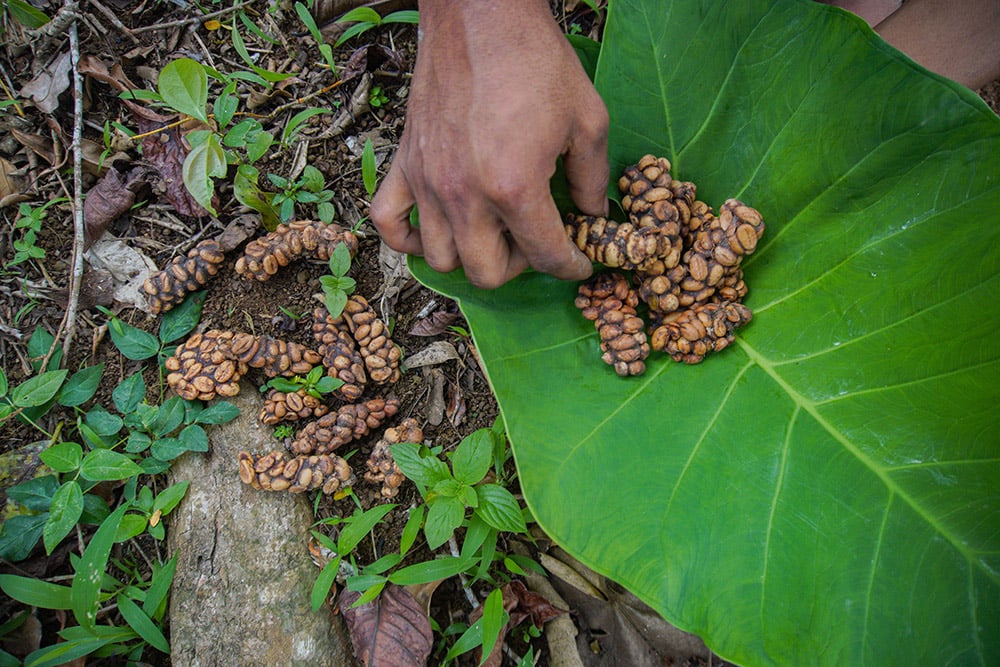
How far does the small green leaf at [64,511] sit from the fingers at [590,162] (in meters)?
1.45

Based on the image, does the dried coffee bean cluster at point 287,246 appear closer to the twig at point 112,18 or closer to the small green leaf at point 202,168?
the small green leaf at point 202,168

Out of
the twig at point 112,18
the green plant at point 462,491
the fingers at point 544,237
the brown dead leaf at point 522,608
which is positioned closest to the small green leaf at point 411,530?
the green plant at point 462,491

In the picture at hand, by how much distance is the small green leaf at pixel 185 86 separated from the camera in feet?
5.49

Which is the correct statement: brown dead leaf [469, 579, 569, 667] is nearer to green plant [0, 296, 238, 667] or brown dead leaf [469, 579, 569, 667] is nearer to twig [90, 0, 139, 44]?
green plant [0, 296, 238, 667]

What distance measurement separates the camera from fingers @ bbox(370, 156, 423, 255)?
124cm

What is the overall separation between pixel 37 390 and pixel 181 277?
0.49m

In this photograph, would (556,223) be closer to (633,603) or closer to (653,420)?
(653,420)

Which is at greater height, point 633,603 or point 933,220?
point 933,220

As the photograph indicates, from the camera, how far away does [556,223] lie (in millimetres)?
1128

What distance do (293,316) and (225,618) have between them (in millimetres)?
820

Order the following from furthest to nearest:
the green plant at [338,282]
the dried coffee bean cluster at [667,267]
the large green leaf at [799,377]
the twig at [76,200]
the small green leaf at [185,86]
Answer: the twig at [76,200], the green plant at [338,282], the small green leaf at [185,86], the dried coffee bean cluster at [667,267], the large green leaf at [799,377]

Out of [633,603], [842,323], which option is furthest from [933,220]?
[633,603]

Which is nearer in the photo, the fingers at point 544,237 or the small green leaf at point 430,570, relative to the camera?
the fingers at point 544,237

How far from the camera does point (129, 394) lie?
1.77 m
